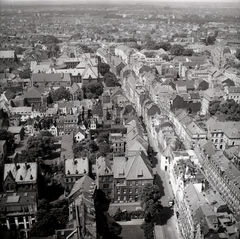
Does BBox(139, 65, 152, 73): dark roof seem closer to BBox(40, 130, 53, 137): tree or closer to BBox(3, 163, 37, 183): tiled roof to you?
BBox(40, 130, 53, 137): tree

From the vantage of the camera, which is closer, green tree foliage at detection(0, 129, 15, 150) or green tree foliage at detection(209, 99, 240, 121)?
green tree foliage at detection(0, 129, 15, 150)

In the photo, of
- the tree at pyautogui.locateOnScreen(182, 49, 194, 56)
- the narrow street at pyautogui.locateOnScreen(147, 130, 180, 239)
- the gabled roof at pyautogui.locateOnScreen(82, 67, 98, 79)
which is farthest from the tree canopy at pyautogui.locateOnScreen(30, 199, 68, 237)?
the tree at pyautogui.locateOnScreen(182, 49, 194, 56)

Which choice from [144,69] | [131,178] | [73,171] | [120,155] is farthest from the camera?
[144,69]

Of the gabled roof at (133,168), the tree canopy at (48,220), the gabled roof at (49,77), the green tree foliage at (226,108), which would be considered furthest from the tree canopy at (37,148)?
the gabled roof at (49,77)

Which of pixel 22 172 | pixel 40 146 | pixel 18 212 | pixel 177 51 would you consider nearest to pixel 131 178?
pixel 22 172

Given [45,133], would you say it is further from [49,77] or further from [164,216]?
[49,77]

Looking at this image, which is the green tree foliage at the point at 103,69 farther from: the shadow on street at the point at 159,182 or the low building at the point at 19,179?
the low building at the point at 19,179
